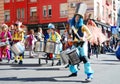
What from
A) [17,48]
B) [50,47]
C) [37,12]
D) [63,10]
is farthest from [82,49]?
[37,12]

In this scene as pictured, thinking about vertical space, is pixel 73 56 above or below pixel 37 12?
below

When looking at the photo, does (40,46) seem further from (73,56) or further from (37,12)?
(37,12)

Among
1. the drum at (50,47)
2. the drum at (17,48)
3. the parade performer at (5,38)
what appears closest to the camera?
the drum at (17,48)

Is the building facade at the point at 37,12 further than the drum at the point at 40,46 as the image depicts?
Yes

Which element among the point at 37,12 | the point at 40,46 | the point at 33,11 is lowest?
the point at 40,46

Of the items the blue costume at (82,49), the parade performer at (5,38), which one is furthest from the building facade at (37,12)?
the blue costume at (82,49)

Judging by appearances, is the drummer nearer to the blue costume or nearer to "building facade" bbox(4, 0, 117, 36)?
the blue costume

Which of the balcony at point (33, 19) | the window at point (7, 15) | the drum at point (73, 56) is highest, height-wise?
the window at point (7, 15)

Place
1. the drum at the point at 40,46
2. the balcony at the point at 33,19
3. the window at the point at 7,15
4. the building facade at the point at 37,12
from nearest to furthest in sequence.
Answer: the drum at the point at 40,46 → the building facade at the point at 37,12 → the balcony at the point at 33,19 → the window at the point at 7,15

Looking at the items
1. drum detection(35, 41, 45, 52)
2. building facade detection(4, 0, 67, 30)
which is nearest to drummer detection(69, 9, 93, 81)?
drum detection(35, 41, 45, 52)

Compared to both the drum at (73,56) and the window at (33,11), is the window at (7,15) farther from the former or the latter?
the drum at (73,56)

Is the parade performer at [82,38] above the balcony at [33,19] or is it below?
below

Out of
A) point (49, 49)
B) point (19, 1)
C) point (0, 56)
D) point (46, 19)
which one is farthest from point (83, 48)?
point (19, 1)

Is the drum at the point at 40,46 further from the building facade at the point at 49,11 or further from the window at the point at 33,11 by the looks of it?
the window at the point at 33,11
